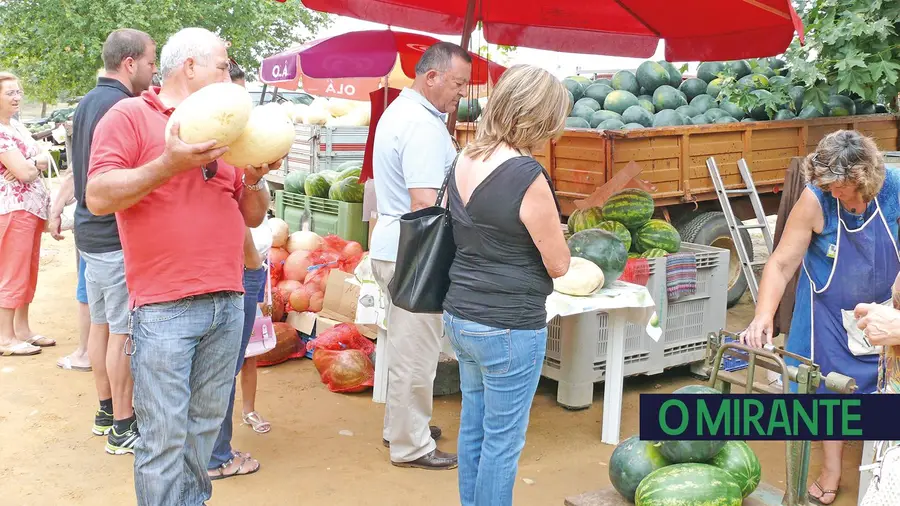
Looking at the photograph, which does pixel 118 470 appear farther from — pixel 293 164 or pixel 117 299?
pixel 293 164

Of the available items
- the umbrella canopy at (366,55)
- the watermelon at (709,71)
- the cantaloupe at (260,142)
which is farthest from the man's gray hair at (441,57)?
the watermelon at (709,71)

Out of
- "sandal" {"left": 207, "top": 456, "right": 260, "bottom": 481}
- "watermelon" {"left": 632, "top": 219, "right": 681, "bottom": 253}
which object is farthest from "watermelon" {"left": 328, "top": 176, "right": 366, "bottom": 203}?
"sandal" {"left": 207, "top": 456, "right": 260, "bottom": 481}

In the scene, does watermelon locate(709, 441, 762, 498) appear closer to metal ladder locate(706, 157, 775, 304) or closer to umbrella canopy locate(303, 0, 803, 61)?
umbrella canopy locate(303, 0, 803, 61)

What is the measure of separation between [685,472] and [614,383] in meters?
1.70

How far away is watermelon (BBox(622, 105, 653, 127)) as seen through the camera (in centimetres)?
716

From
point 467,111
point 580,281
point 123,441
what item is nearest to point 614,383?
point 580,281

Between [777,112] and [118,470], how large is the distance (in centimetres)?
649

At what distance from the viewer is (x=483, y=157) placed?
2932 mm

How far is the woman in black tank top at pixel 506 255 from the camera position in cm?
284

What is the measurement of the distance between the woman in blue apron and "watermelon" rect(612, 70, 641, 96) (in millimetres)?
4548

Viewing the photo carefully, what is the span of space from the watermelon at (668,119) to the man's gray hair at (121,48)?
4.39 meters

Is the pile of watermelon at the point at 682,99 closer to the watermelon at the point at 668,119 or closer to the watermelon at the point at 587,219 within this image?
the watermelon at the point at 668,119

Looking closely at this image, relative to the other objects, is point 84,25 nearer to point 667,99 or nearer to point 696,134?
point 667,99

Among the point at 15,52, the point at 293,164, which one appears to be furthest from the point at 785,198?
the point at 15,52
